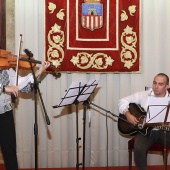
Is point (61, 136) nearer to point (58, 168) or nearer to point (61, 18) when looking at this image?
point (58, 168)

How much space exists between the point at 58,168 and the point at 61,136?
43 centimetres

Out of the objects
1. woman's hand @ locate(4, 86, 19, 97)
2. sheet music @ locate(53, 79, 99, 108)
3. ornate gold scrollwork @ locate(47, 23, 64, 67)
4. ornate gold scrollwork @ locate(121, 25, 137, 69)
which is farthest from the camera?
ornate gold scrollwork @ locate(121, 25, 137, 69)

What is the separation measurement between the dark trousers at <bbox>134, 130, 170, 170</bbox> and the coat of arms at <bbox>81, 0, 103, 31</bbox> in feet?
5.00

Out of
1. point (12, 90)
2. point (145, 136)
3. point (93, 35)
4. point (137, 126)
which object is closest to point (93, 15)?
point (93, 35)

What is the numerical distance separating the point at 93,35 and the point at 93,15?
10.2 inches

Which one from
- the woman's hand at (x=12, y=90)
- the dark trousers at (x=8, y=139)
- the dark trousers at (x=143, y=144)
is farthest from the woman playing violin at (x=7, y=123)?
the dark trousers at (x=143, y=144)

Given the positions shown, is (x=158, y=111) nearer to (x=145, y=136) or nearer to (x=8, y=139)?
(x=145, y=136)

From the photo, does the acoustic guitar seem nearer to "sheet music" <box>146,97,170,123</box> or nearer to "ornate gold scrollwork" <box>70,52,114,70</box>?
"sheet music" <box>146,97,170,123</box>

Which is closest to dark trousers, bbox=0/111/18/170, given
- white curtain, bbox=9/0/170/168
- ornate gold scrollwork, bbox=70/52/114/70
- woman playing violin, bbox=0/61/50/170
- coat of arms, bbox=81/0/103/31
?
woman playing violin, bbox=0/61/50/170

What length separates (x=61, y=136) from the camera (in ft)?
15.2

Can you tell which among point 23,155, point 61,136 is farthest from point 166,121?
Answer: point 23,155

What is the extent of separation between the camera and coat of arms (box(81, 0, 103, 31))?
4414mm

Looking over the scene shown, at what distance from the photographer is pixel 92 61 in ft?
14.8

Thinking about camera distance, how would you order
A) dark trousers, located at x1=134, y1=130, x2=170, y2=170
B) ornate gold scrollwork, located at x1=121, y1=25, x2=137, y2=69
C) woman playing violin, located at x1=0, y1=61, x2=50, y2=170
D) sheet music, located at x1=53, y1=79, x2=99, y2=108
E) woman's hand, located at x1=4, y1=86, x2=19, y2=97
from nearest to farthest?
1. woman's hand, located at x1=4, y1=86, x2=19, y2=97
2. woman playing violin, located at x1=0, y1=61, x2=50, y2=170
3. sheet music, located at x1=53, y1=79, x2=99, y2=108
4. dark trousers, located at x1=134, y1=130, x2=170, y2=170
5. ornate gold scrollwork, located at x1=121, y1=25, x2=137, y2=69
